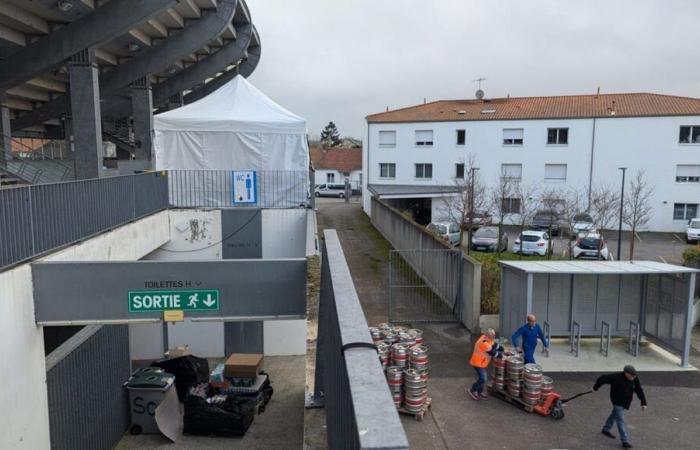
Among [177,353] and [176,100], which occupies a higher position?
[176,100]

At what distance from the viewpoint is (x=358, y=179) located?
196ft

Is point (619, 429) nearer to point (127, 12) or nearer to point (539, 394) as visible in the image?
point (539, 394)

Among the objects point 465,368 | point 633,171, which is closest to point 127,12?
point 465,368

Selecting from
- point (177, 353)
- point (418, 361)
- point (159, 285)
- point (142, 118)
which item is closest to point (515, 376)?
point (418, 361)

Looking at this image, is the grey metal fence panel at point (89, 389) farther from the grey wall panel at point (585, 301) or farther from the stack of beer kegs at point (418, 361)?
the grey wall panel at point (585, 301)

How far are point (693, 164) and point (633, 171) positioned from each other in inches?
140

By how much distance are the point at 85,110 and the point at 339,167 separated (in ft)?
147

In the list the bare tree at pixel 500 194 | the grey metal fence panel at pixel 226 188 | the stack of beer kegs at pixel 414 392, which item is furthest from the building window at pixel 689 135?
the stack of beer kegs at pixel 414 392

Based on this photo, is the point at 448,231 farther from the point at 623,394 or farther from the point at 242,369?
the point at 623,394

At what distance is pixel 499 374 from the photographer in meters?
9.81

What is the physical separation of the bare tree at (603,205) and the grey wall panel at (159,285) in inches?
809

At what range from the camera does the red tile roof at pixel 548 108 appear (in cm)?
3488

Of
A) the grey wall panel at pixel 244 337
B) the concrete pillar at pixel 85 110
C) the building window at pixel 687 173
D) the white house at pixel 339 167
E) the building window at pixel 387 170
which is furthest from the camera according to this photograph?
the white house at pixel 339 167

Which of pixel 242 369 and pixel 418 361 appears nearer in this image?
pixel 418 361
